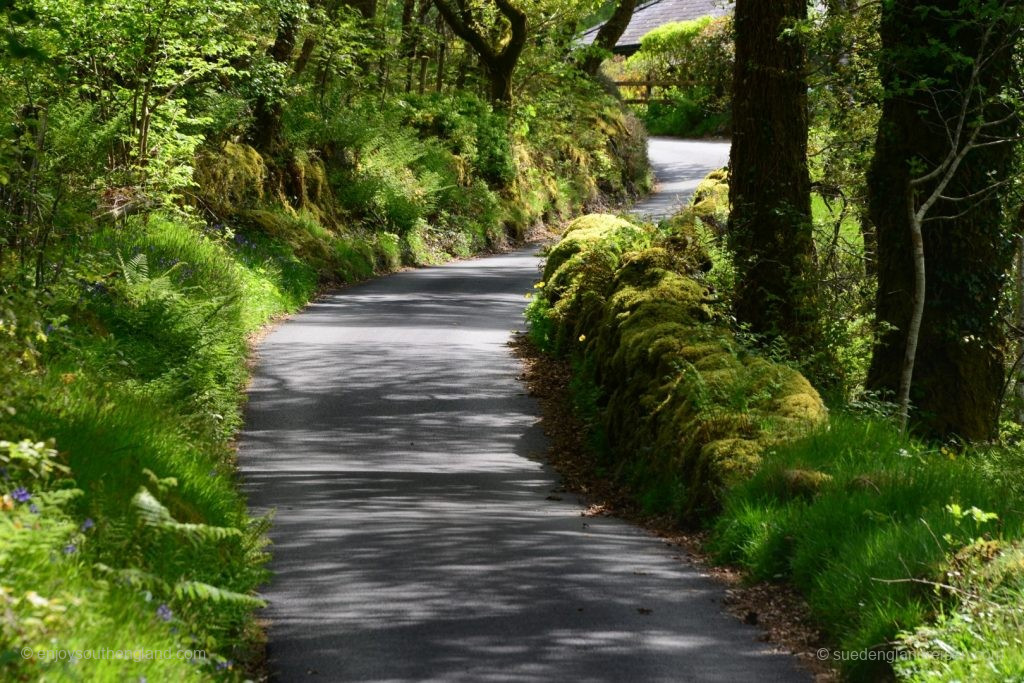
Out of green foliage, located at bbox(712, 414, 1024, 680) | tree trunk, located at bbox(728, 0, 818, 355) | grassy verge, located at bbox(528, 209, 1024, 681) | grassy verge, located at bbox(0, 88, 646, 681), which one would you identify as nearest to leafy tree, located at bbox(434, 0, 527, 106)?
grassy verge, located at bbox(0, 88, 646, 681)

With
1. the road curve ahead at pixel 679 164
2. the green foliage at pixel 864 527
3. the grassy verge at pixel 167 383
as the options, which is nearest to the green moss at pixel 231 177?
the grassy verge at pixel 167 383

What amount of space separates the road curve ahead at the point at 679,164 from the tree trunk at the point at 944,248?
24.0 meters

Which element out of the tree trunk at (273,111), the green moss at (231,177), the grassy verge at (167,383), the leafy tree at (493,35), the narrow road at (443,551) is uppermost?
the leafy tree at (493,35)

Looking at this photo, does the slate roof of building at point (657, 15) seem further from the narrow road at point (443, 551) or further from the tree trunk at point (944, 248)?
the tree trunk at point (944, 248)

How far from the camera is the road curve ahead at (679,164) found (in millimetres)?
40594

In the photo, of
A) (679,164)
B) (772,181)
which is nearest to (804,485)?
(772,181)

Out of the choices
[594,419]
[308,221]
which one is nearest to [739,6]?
[594,419]

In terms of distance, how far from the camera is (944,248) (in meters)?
12.3

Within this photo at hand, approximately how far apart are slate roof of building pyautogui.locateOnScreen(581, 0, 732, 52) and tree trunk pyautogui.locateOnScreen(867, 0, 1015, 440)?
5237cm

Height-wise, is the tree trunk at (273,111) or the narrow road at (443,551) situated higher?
the tree trunk at (273,111)

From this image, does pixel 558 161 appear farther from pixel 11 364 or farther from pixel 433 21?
pixel 11 364

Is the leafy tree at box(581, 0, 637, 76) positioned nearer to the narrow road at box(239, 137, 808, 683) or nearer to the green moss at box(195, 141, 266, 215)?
the green moss at box(195, 141, 266, 215)

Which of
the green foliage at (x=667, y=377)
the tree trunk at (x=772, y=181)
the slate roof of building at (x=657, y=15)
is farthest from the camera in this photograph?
the slate roof of building at (x=657, y=15)

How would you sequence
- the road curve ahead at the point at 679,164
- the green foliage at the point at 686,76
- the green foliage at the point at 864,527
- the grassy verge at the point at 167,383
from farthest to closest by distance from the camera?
the green foliage at the point at 686,76 → the road curve ahead at the point at 679,164 → the green foliage at the point at 864,527 → the grassy verge at the point at 167,383
